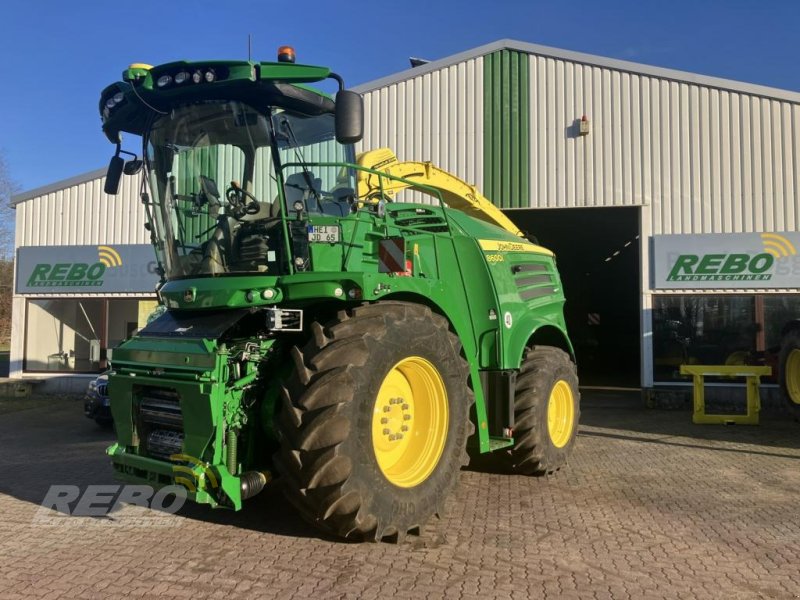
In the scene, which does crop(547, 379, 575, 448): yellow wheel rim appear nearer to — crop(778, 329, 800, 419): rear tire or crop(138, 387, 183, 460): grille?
crop(138, 387, 183, 460): grille

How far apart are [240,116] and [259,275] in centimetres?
119

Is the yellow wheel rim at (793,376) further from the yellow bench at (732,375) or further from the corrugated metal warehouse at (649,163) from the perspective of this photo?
the corrugated metal warehouse at (649,163)

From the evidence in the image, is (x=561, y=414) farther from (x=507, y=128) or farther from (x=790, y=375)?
(x=507, y=128)

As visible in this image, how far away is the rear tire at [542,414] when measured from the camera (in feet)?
20.2

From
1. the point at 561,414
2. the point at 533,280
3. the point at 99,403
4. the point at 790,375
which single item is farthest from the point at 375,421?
the point at 790,375

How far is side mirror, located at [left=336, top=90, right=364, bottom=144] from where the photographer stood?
14.0ft

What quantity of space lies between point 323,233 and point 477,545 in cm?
243

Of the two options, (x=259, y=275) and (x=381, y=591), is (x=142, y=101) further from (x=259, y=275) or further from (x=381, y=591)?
(x=381, y=591)

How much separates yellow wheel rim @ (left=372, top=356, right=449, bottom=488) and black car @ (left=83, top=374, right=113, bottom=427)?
6.75 metres

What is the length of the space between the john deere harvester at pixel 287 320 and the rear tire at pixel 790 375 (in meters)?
6.96

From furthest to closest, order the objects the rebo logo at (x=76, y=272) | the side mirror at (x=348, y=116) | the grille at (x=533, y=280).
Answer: the rebo logo at (x=76, y=272), the grille at (x=533, y=280), the side mirror at (x=348, y=116)

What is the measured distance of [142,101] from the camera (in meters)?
4.75

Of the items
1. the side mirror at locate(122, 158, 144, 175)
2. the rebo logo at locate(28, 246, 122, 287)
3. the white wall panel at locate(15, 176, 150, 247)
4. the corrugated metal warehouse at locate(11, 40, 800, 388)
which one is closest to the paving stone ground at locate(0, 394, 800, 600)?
the side mirror at locate(122, 158, 144, 175)

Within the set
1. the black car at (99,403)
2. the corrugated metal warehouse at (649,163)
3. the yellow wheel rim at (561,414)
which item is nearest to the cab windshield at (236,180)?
the yellow wheel rim at (561,414)
